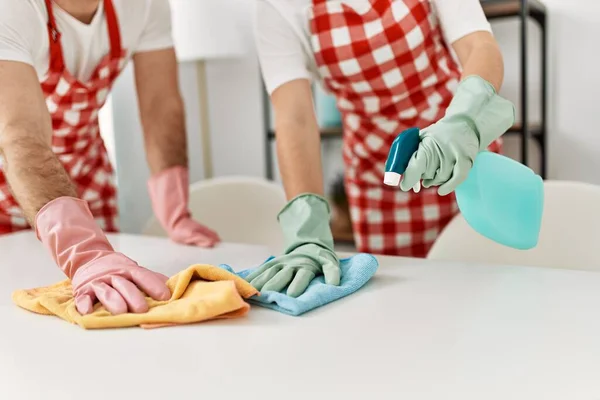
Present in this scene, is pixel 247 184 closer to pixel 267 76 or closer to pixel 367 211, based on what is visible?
pixel 367 211

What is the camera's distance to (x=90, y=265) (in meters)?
0.97

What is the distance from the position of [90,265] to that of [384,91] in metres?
0.75

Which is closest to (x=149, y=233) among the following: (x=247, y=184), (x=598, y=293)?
(x=247, y=184)

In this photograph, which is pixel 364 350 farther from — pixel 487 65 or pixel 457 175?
pixel 487 65

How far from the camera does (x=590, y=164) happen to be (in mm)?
2557

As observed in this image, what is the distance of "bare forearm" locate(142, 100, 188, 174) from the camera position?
1539mm

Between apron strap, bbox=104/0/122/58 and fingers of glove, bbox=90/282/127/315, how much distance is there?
705 mm

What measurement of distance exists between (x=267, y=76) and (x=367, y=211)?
46 centimetres

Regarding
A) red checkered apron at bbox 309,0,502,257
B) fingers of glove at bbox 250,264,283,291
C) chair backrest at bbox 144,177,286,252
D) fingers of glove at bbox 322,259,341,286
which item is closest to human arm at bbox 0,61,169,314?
fingers of glove at bbox 250,264,283,291

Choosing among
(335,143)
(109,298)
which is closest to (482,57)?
(109,298)

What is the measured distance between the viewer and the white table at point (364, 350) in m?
Answer: 0.63

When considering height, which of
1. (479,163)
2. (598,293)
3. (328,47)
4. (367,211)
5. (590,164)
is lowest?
(590,164)

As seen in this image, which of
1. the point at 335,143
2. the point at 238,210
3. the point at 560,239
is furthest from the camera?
the point at 335,143

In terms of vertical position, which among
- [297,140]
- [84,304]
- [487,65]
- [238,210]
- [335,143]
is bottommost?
[335,143]
